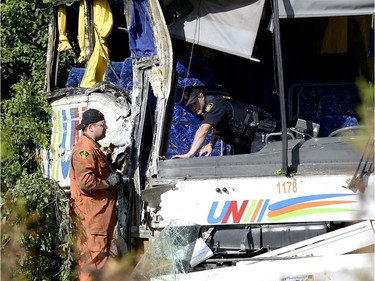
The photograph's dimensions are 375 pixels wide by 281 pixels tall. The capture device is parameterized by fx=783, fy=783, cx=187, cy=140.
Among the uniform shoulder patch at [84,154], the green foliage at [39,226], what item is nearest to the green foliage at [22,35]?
the uniform shoulder patch at [84,154]

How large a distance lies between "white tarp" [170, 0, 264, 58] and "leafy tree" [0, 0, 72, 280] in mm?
1865

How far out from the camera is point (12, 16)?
10.0 metres

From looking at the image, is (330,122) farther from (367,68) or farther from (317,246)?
(317,246)

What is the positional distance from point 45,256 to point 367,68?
4231 millimetres

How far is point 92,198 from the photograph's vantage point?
6992 mm

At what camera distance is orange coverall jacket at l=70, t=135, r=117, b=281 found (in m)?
6.85

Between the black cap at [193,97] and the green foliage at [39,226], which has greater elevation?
the black cap at [193,97]

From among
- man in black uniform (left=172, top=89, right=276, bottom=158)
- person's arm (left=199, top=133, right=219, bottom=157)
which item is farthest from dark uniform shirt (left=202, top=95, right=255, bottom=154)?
person's arm (left=199, top=133, right=219, bottom=157)

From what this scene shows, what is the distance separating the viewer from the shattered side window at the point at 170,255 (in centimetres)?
605

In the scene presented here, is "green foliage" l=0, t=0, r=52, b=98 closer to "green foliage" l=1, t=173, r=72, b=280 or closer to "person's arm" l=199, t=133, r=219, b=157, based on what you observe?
"person's arm" l=199, t=133, r=219, b=157

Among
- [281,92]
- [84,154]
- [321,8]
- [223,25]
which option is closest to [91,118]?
[84,154]

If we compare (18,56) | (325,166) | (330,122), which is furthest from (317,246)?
(18,56)

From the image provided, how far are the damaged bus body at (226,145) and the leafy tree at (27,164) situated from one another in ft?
1.13

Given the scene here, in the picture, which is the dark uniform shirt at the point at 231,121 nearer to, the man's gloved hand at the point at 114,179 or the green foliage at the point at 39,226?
the man's gloved hand at the point at 114,179
